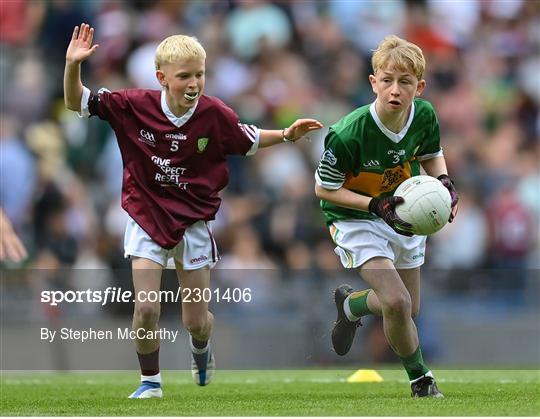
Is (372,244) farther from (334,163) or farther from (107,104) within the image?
(107,104)

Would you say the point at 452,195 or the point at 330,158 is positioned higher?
the point at 330,158

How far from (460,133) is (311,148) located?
180cm

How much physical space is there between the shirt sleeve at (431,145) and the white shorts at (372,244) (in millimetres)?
512

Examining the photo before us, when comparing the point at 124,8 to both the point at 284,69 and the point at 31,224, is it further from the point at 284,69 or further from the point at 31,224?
the point at 31,224

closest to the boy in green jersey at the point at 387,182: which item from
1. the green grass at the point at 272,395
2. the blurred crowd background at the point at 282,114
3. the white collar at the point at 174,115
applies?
the green grass at the point at 272,395

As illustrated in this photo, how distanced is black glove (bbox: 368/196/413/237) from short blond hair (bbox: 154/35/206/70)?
1.53 metres

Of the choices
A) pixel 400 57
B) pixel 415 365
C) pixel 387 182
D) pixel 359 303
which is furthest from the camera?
pixel 359 303

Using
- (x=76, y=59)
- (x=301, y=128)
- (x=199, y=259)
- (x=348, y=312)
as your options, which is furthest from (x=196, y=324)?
(x=76, y=59)

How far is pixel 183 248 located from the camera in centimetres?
903

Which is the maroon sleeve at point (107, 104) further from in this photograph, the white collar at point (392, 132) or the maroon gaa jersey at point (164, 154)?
the white collar at point (392, 132)

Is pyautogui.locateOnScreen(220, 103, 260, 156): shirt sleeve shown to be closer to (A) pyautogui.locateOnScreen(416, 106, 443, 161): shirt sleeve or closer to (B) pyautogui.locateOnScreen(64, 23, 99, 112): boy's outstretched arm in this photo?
(B) pyautogui.locateOnScreen(64, 23, 99, 112): boy's outstretched arm

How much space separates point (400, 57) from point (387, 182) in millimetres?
824

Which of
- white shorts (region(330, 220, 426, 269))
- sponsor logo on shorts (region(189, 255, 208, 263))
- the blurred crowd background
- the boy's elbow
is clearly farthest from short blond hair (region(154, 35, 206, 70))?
the blurred crowd background

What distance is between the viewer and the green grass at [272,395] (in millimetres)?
7734
